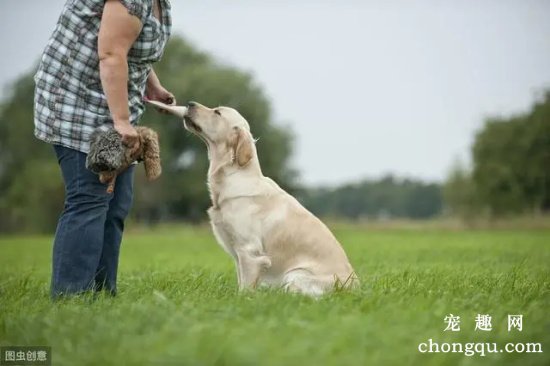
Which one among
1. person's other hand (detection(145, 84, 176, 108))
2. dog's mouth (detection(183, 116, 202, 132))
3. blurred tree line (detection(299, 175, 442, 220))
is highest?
person's other hand (detection(145, 84, 176, 108))

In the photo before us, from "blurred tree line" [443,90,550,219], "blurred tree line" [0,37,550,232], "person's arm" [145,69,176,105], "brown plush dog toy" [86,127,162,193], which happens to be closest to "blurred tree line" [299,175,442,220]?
"blurred tree line" [0,37,550,232]

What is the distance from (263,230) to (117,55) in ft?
5.88

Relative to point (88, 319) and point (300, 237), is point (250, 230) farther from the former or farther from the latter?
point (88, 319)

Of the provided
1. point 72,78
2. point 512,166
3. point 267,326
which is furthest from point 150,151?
point 512,166

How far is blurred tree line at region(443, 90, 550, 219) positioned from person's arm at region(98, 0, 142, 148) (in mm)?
42090

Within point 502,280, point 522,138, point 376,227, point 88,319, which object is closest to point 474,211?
point 522,138

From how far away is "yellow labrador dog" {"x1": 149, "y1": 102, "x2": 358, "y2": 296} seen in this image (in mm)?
5465

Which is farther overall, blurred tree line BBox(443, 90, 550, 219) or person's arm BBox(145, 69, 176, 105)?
blurred tree line BBox(443, 90, 550, 219)

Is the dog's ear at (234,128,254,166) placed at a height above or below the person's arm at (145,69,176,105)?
below

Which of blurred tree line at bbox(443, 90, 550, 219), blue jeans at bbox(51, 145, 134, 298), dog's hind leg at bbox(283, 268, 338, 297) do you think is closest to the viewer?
Result: blue jeans at bbox(51, 145, 134, 298)

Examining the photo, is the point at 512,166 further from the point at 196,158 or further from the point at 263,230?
the point at 263,230

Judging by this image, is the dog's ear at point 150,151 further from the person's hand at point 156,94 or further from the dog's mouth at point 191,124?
the person's hand at point 156,94

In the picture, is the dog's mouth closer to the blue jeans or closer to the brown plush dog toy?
the brown plush dog toy

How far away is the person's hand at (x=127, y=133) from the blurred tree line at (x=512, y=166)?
42.0 m
